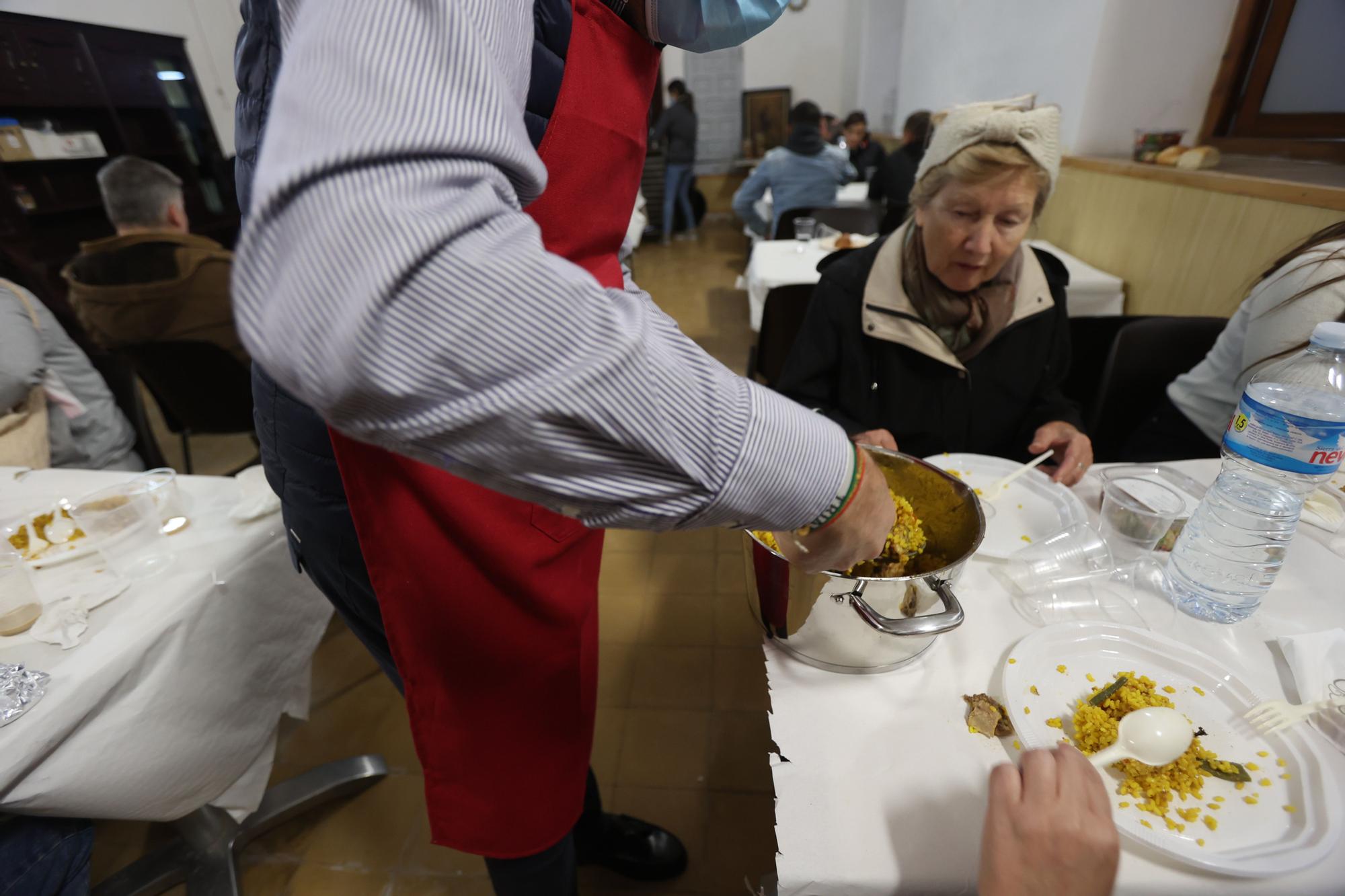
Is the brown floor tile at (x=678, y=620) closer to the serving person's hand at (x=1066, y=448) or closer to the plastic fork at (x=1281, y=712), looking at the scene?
the serving person's hand at (x=1066, y=448)

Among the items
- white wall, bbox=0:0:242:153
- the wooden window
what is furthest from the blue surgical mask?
white wall, bbox=0:0:242:153

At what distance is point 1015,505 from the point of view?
1.09 m

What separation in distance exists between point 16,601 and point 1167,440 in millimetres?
2471

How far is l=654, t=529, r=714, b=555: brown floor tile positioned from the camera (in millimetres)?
2365

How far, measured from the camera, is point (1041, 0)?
10.3 feet

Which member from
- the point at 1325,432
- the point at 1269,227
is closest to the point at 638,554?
the point at 1325,432

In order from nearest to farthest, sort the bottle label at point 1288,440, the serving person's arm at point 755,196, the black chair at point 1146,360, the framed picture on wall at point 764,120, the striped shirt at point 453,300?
the striped shirt at point 453,300 → the bottle label at point 1288,440 → the black chair at point 1146,360 → the serving person's arm at point 755,196 → the framed picture on wall at point 764,120

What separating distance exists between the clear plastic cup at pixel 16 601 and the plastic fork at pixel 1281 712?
170cm

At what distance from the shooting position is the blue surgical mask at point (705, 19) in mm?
671

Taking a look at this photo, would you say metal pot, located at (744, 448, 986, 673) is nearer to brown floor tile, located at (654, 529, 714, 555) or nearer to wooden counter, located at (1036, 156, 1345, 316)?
brown floor tile, located at (654, 529, 714, 555)

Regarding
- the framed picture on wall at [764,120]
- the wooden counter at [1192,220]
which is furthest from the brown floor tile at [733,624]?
the framed picture on wall at [764,120]

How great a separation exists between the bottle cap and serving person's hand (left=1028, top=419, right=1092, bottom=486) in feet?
1.29

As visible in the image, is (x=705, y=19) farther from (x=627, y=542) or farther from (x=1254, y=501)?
(x=627, y=542)

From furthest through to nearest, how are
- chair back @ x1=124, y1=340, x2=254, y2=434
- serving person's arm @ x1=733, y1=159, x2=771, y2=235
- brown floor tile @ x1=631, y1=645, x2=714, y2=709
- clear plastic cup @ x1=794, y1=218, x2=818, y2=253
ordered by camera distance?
serving person's arm @ x1=733, y1=159, x2=771, y2=235, clear plastic cup @ x1=794, y1=218, x2=818, y2=253, chair back @ x1=124, y1=340, x2=254, y2=434, brown floor tile @ x1=631, y1=645, x2=714, y2=709
